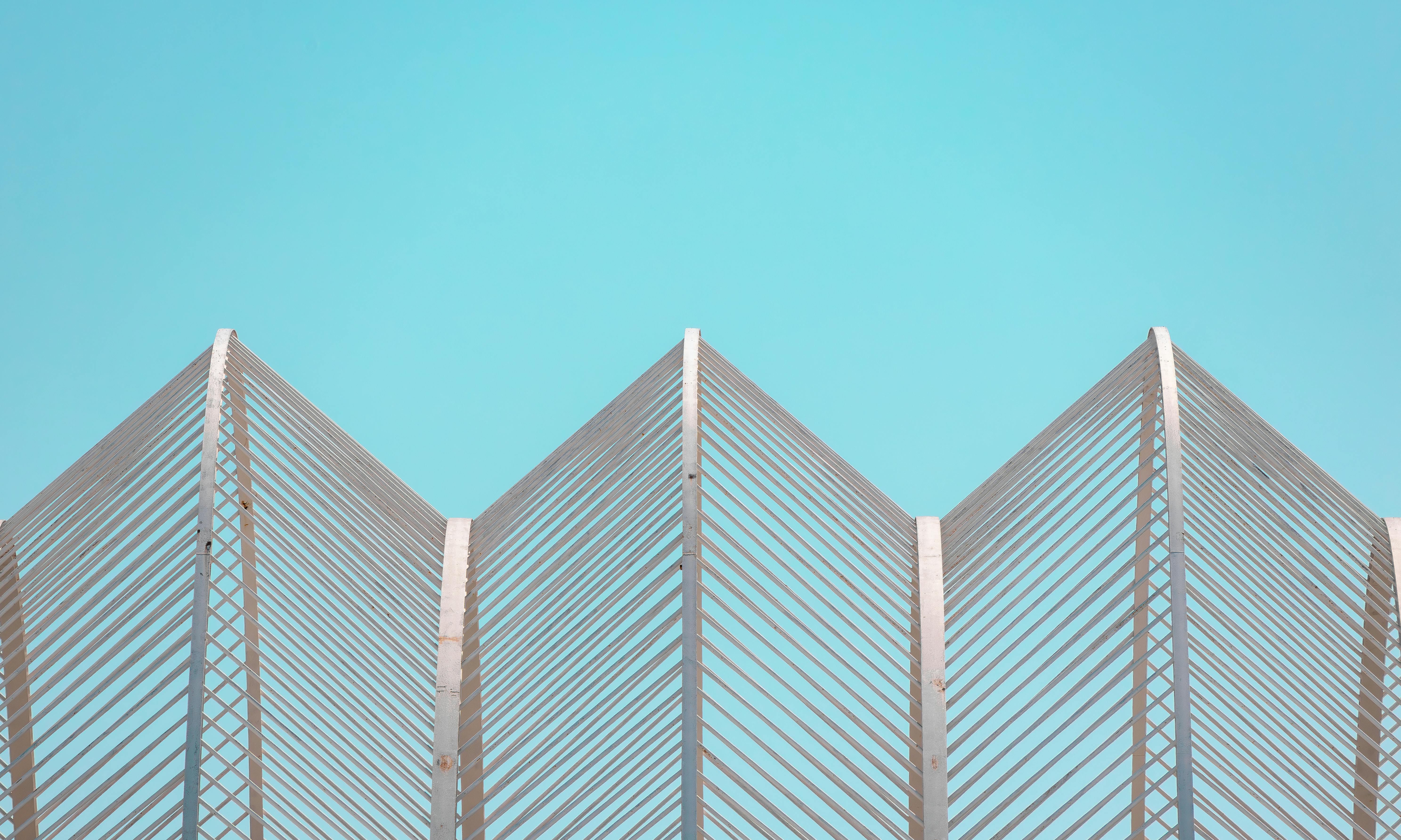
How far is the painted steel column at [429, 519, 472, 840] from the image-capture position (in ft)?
45.6

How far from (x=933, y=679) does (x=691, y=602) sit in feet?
9.20

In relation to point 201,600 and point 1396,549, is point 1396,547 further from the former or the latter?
point 201,600

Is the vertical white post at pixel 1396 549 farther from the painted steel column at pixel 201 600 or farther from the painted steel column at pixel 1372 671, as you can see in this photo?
the painted steel column at pixel 201 600

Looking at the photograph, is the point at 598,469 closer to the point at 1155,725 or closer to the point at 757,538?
the point at 757,538

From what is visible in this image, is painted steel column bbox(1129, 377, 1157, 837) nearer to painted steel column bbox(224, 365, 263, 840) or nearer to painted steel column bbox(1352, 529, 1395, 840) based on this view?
painted steel column bbox(1352, 529, 1395, 840)

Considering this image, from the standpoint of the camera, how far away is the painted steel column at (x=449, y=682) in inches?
548

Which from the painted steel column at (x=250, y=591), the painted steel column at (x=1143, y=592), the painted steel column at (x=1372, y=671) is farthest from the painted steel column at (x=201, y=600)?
the painted steel column at (x=1372, y=671)

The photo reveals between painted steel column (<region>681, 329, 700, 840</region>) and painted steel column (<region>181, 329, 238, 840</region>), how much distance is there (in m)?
4.37

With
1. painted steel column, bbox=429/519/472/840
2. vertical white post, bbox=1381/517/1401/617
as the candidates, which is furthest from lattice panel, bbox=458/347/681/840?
vertical white post, bbox=1381/517/1401/617

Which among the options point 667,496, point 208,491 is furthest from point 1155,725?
point 208,491

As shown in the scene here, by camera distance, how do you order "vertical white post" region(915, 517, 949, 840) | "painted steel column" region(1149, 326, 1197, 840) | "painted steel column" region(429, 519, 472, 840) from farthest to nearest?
"painted steel column" region(429, 519, 472, 840) → "vertical white post" region(915, 517, 949, 840) → "painted steel column" region(1149, 326, 1197, 840)

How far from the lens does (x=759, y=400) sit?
50.3ft

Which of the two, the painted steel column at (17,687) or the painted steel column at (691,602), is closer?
the painted steel column at (691,602)

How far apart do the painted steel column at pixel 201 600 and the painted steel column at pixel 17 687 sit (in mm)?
1929
